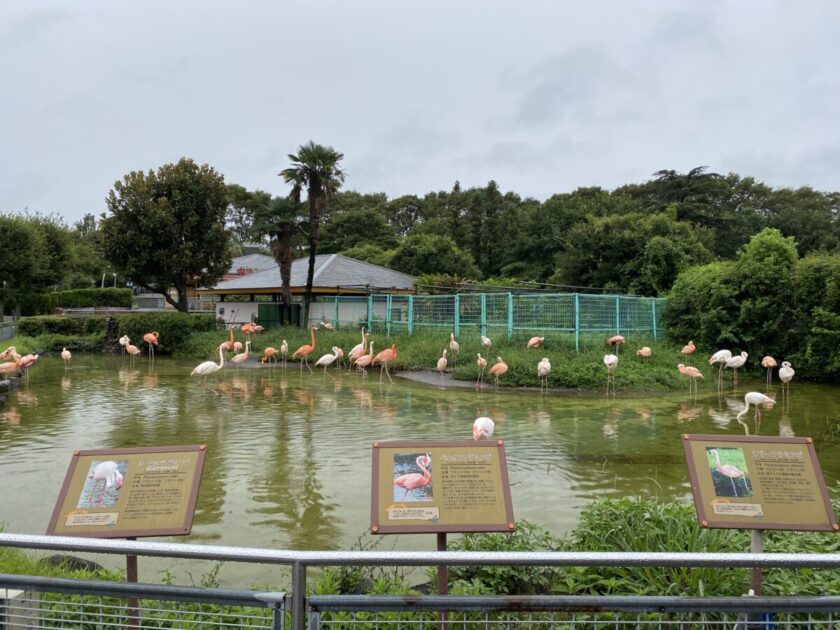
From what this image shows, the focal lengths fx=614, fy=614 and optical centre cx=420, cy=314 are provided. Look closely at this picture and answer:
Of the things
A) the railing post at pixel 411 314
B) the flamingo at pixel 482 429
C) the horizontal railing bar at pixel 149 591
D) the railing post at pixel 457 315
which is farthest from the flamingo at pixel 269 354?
the horizontal railing bar at pixel 149 591

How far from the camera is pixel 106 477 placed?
323 centimetres

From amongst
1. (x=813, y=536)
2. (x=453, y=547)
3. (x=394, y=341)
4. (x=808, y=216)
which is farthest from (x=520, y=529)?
(x=808, y=216)

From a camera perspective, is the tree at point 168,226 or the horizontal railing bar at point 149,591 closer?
the horizontal railing bar at point 149,591

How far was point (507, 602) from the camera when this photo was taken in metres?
2.15

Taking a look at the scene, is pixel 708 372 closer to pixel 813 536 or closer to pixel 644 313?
pixel 644 313

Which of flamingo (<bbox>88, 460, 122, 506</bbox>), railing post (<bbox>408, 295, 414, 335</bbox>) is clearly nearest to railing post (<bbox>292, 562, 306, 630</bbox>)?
flamingo (<bbox>88, 460, 122, 506</bbox>)

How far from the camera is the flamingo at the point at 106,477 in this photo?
321cm

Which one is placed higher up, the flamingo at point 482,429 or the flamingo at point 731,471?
the flamingo at point 731,471

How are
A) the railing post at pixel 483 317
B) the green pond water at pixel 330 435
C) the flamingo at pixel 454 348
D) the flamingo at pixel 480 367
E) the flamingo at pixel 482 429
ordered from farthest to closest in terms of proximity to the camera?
the railing post at pixel 483 317 → the flamingo at pixel 454 348 → the flamingo at pixel 480 367 → the flamingo at pixel 482 429 → the green pond water at pixel 330 435

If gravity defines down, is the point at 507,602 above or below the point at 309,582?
above

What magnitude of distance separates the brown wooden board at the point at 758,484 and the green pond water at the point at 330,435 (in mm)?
2229

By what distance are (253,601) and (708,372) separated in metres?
16.1

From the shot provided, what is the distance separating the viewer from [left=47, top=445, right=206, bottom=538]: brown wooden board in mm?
3066

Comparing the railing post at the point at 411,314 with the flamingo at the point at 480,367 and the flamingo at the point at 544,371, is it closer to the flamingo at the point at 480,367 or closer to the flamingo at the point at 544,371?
the flamingo at the point at 480,367
